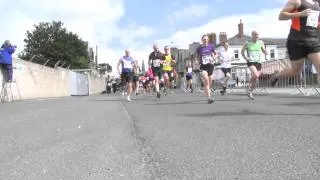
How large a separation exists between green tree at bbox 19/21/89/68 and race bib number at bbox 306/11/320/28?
98.0 meters

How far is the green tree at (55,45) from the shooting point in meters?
108

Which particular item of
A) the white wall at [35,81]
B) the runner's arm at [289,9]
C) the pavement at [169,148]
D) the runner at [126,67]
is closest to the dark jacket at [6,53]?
the white wall at [35,81]

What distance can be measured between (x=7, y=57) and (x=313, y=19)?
14914 millimetres

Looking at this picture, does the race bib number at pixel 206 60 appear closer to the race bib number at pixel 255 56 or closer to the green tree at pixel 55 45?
the race bib number at pixel 255 56

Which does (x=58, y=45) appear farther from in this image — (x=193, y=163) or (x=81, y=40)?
(x=193, y=163)

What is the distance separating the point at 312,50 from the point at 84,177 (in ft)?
18.2

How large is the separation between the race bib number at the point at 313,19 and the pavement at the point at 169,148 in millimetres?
1462

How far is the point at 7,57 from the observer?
22672 millimetres

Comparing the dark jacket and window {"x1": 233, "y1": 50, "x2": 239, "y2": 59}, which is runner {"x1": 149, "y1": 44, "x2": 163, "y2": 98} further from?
window {"x1": 233, "y1": 50, "x2": 239, "y2": 59}

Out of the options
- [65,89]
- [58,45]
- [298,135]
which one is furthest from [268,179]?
[58,45]

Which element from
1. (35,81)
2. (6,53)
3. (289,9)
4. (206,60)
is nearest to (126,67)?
(6,53)

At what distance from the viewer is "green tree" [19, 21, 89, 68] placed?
354 feet

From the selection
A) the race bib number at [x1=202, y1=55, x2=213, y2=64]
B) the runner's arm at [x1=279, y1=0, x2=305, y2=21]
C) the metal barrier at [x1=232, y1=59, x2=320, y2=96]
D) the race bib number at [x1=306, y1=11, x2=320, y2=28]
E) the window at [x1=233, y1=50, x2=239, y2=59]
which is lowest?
the metal barrier at [x1=232, y1=59, x2=320, y2=96]

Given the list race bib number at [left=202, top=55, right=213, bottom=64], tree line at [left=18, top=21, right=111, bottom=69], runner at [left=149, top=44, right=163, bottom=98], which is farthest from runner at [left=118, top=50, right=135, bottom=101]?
tree line at [left=18, top=21, right=111, bottom=69]
